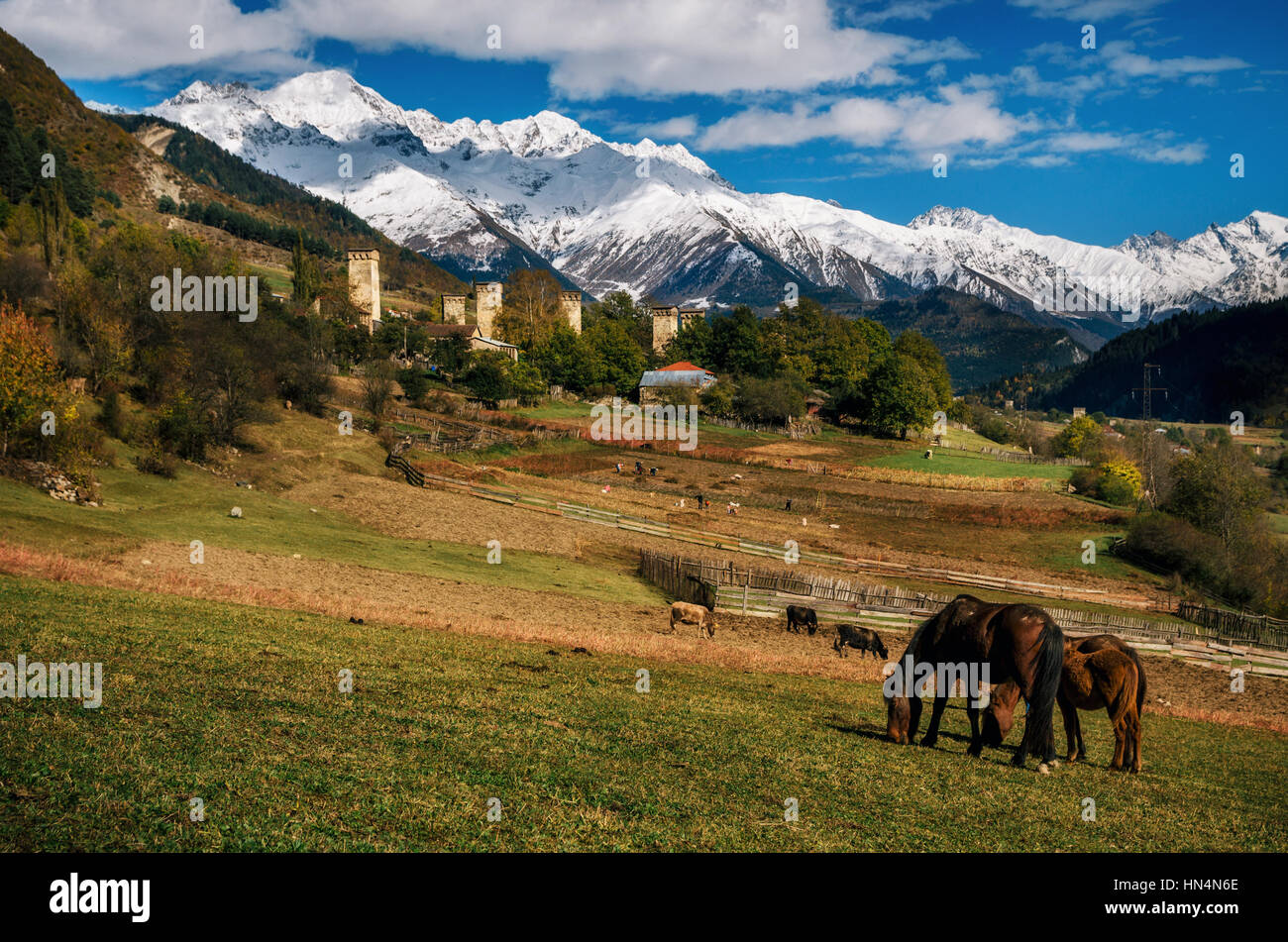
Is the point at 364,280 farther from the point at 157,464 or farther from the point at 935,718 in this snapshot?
the point at 935,718

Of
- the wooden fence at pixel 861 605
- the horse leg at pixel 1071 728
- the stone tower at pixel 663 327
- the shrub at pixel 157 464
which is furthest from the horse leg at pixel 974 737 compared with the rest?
the stone tower at pixel 663 327

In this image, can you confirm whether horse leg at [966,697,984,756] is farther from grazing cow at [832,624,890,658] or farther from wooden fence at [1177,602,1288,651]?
wooden fence at [1177,602,1288,651]

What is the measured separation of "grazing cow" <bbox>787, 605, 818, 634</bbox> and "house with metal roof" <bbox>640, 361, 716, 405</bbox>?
87717 mm

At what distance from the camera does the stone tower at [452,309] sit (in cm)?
15925

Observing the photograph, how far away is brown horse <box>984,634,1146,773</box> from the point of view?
14.8m

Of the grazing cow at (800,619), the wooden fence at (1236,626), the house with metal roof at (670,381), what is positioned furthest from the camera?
the house with metal roof at (670,381)

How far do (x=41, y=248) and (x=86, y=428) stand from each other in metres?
41.1

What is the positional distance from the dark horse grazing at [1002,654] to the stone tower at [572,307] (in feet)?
467

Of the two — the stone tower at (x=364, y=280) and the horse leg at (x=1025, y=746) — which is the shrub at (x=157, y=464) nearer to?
the horse leg at (x=1025, y=746)

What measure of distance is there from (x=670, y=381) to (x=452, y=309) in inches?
2149

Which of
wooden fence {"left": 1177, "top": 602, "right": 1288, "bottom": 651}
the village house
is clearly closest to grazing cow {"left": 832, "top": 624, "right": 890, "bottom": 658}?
wooden fence {"left": 1177, "top": 602, "right": 1288, "bottom": 651}

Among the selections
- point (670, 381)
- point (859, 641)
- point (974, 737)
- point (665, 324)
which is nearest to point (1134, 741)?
point (974, 737)

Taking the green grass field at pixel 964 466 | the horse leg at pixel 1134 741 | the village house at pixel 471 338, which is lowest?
the horse leg at pixel 1134 741

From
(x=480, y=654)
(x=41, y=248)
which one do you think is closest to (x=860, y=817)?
(x=480, y=654)
